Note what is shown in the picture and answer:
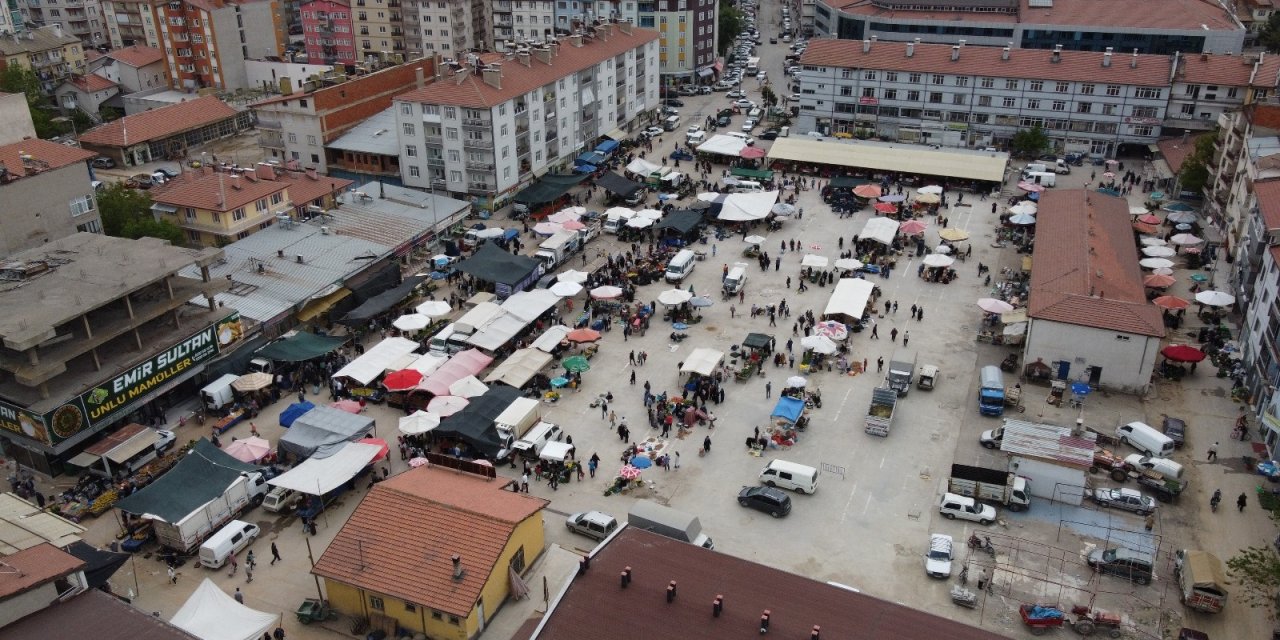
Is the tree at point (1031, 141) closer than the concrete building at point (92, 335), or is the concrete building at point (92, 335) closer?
the concrete building at point (92, 335)

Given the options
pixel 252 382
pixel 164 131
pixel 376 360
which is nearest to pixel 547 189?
pixel 376 360

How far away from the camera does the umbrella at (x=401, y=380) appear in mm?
45531

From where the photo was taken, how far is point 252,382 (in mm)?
46000

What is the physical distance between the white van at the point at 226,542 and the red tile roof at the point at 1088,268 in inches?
1476

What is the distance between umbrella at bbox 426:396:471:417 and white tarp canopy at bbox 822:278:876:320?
21586 millimetres

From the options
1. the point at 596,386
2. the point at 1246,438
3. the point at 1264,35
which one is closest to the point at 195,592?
the point at 596,386

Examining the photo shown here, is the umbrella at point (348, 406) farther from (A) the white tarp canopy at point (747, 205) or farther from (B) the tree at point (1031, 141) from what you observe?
(B) the tree at point (1031, 141)

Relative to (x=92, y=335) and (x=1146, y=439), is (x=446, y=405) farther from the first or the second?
(x=1146, y=439)

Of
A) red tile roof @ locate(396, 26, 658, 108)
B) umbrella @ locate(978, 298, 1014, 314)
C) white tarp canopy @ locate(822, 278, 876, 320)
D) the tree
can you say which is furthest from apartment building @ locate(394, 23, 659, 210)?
the tree

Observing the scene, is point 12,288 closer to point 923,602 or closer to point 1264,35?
point 923,602

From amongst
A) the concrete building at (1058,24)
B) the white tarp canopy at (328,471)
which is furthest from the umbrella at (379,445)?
the concrete building at (1058,24)

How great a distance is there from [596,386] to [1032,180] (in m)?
45.7

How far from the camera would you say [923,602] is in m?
33.1

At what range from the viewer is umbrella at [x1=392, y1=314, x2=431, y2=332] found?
5175 cm
